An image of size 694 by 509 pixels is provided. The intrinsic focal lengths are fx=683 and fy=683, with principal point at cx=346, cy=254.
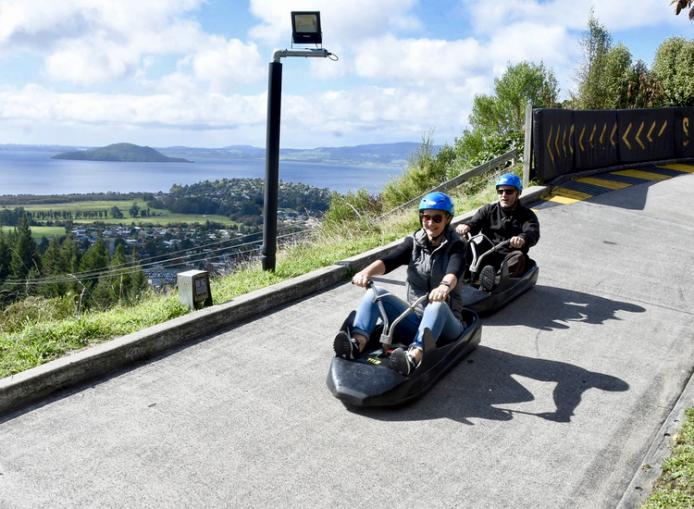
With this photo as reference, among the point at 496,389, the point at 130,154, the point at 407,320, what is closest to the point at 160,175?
the point at 130,154

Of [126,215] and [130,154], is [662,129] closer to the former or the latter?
[126,215]

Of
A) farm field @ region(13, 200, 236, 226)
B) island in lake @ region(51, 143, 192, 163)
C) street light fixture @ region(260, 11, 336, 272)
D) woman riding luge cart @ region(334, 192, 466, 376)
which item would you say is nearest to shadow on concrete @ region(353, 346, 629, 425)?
woman riding luge cart @ region(334, 192, 466, 376)

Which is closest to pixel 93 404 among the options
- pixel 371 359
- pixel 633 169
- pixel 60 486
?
pixel 60 486

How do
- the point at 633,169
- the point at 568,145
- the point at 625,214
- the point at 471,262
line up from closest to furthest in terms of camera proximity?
the point at 471,262 → the point at 625,214 → the point at 568,145 → the point at 633,169

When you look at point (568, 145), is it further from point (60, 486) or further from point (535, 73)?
point (60, 486)

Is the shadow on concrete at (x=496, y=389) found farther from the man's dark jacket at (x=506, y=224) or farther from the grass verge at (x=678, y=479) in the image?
the man's dark jacket at (x=506, y=224)

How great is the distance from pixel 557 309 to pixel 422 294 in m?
2.45

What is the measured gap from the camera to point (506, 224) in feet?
26.1

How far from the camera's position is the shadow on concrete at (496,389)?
16.7 feet

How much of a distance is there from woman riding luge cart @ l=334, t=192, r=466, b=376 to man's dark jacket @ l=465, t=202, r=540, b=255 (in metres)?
2.14

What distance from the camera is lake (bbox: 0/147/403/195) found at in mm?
57944

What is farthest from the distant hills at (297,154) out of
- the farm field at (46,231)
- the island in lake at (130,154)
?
the farm field at (46,231)

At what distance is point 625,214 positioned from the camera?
13.4m

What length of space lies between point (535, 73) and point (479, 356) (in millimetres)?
19849
